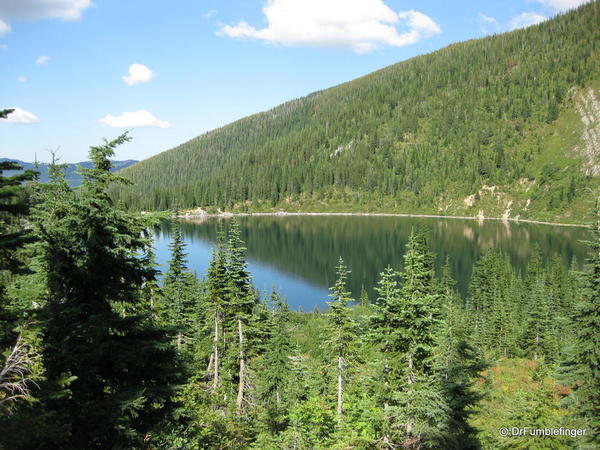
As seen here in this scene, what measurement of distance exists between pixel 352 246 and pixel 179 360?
382 feet

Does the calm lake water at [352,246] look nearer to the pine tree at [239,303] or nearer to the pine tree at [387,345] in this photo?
the pine tree at [239,303]

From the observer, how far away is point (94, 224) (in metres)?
9.57

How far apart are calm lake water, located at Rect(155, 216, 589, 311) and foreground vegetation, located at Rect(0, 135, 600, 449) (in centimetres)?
5293

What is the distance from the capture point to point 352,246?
4931 inches

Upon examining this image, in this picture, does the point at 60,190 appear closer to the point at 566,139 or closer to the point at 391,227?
the point at 391,227

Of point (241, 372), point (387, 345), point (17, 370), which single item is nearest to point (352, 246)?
point (241, 372)

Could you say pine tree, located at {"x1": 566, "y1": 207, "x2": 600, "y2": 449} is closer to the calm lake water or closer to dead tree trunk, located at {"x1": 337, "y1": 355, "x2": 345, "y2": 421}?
dead tree trunk, located at {"x1": 337, "y1": 355, "x2": 345, "y2": 421}

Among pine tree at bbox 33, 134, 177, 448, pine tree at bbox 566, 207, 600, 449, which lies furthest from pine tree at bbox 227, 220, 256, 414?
pine tree at bbox 566, 207, 600, 449

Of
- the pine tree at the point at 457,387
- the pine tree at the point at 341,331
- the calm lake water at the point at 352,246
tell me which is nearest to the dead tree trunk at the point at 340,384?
the pine tree at the point at 341,331

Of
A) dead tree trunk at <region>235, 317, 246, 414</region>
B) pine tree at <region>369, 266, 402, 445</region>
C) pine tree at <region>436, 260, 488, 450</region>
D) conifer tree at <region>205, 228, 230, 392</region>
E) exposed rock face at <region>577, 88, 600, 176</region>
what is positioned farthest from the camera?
exposed rock face at <region>577, 88, 600, 176</region>

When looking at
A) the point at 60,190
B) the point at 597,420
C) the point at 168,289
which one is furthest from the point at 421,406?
the point at 168,289

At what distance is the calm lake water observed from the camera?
90.9m

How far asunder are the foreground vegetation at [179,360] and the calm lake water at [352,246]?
174 ft

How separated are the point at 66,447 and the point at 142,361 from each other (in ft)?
7.06
